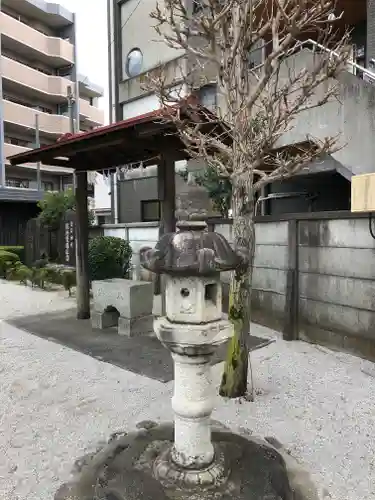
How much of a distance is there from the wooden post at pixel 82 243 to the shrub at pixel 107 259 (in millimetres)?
2490

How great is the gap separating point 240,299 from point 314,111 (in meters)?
4.87

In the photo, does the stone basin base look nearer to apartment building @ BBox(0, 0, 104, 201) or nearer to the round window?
the round window

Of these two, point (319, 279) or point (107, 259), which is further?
point (107, 259)

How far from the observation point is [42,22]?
32.7m

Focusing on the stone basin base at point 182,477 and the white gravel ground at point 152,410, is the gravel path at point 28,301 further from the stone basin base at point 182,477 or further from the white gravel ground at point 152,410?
the stone basin base at point 182,477

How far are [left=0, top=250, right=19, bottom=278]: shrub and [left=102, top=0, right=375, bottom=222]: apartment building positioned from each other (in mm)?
4434

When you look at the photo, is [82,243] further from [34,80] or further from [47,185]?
[34,80]

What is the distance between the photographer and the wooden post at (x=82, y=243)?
7773 mm

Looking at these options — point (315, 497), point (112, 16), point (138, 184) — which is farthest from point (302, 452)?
point (112, 16)

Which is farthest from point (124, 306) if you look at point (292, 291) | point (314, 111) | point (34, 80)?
point (34, 80)

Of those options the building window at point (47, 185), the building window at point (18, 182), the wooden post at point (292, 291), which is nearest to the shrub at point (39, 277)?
the wooden post at point (292, 291)

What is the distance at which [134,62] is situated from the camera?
15.4m

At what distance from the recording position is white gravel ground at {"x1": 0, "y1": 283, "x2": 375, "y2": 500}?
309cm

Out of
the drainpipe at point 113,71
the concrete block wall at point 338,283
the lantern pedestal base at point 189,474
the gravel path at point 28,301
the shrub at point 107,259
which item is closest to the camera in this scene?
the lantern pedestal base at point 189,474
